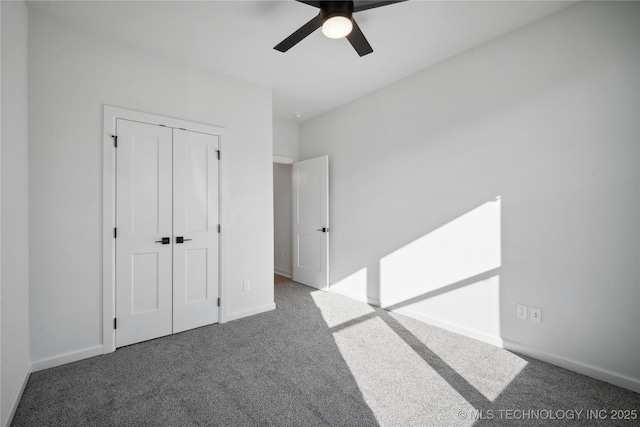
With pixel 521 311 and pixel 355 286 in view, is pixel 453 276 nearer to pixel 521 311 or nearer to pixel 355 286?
pixel 521 311

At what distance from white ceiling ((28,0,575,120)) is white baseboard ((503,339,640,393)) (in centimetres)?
273

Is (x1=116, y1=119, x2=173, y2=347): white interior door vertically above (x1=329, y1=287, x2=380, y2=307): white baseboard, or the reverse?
(x1=116, y1=119, x2=173, y2=347): white interior door

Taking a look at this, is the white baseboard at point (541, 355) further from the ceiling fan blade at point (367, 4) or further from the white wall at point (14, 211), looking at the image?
the white wall at point (14, 211)

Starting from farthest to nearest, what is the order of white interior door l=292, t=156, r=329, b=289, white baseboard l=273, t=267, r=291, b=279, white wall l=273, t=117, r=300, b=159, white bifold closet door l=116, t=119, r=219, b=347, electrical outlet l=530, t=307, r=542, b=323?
white baseboard l=273, t=267, r=291, b=279, white wall l=273, t=117, r=300, b=159, white interior door l=292, t=156, r=329, b=289, white bifold closet door l=116, t=119, r=219, b=347, electrical outlet l=530, t=307, r=542, b=323

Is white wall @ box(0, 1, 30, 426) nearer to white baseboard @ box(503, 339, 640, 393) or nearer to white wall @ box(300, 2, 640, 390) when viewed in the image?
white wall @ box(300, 2, 640, 390)

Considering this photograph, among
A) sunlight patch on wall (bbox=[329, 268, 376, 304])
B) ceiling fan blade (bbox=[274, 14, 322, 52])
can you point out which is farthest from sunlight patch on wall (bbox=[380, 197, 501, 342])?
ceiling fan blade (bbox=[274, 14, 322, 52])

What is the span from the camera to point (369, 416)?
1741 millimetres

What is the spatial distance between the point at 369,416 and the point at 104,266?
7.90 ft

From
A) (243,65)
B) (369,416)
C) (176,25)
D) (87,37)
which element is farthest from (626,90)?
(87,37)

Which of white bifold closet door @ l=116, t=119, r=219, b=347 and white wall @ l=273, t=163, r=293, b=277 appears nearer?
white bifold closet door @ l=116, t=119, r=219, b=347

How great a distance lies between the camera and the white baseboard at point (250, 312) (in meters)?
3.27

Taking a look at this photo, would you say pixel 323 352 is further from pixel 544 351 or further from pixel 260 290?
pixel 544 351

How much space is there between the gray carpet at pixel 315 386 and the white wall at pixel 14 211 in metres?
0.26

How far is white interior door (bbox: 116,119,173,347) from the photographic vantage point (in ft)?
8.64
